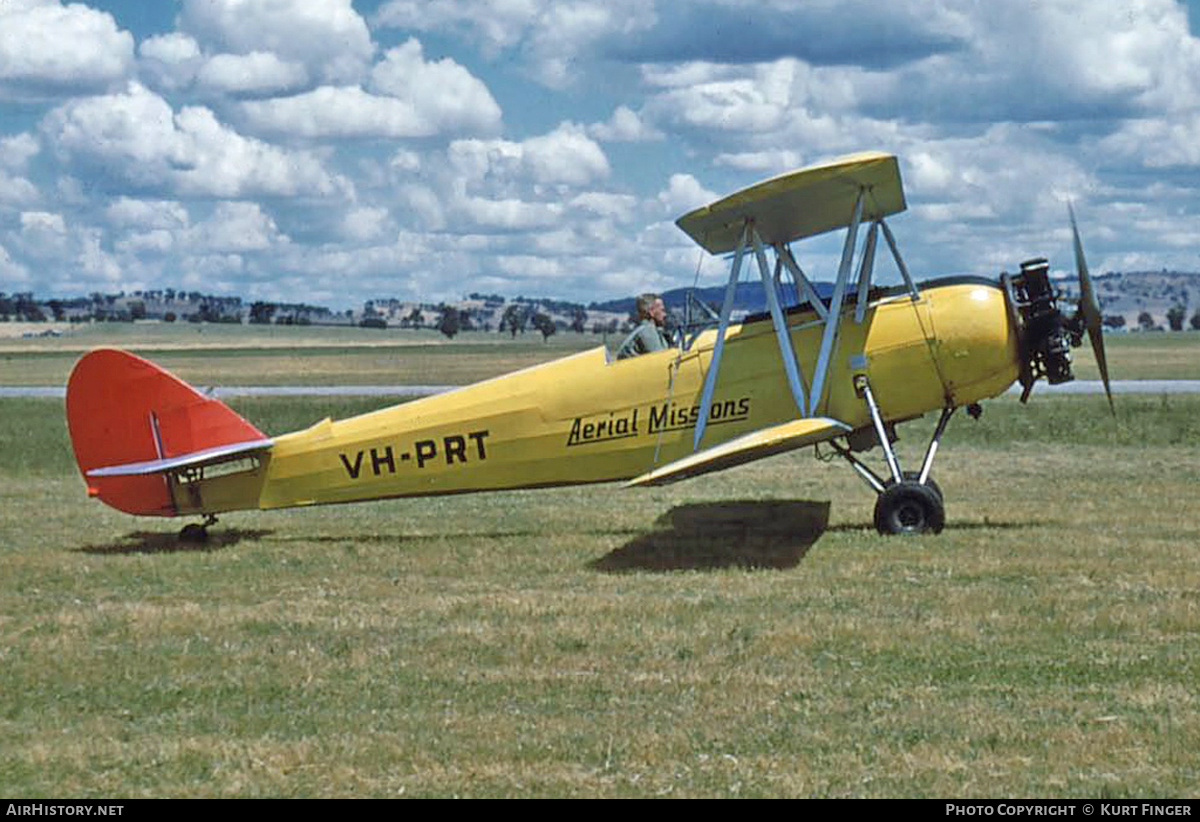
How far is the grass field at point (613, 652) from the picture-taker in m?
6.14

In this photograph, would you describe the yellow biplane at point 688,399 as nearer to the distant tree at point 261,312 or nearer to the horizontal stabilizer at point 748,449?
the horizontal stabilizer at point 748,449

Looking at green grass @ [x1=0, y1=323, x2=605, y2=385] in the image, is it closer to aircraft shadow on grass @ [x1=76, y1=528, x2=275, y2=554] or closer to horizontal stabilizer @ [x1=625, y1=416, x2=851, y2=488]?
aircraft shadow on grass @ [x1=76, y1=528, x2=275, y2=554]

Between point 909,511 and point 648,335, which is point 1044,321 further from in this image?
point 648,335

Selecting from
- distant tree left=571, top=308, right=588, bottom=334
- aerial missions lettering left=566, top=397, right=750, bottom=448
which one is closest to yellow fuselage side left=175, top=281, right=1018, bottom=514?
aerial missions lettering left=566, top=397, right=750, bottom=448

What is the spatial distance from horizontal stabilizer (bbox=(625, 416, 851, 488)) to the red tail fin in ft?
14.2

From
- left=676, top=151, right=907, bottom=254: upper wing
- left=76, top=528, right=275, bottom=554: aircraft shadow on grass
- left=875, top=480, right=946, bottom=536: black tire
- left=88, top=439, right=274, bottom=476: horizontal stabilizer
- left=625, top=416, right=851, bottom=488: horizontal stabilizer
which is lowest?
left=76, top=528, right=275, bottom=554: aircraft shadow on grass

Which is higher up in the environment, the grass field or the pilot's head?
the pilot's head

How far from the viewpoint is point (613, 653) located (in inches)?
325

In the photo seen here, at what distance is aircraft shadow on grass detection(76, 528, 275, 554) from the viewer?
12.8 meters

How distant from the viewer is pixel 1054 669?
7625mm

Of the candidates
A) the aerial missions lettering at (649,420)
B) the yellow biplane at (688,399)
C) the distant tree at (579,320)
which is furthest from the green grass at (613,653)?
the distant tree at (579,320)

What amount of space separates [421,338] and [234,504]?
134 m

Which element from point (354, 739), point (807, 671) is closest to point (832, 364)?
point (807, 671)

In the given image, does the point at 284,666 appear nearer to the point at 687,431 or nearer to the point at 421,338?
the point at 687,431
